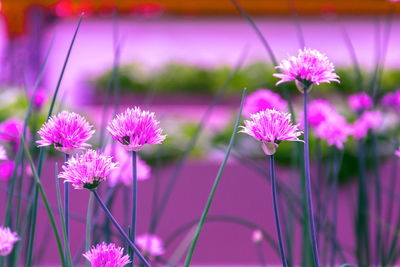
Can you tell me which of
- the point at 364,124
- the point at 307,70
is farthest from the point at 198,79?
the point at 307,70

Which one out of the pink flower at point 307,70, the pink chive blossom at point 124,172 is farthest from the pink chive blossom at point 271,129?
the pink chive blossom at point 124,172

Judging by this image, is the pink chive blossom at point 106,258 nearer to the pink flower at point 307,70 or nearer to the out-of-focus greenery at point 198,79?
the pink flower at point 307,70

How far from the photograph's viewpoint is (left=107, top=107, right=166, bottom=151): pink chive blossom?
0.33m

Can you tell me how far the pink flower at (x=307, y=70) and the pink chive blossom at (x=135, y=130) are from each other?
8cm

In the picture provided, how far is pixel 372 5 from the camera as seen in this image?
16.4 ft

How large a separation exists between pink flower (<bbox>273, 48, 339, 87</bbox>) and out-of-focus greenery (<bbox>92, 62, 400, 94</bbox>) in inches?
130

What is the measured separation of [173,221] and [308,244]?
903 mm

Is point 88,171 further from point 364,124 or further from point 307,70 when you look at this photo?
point 364,124

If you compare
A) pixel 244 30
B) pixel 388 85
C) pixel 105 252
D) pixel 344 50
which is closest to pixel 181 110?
pixel 388 85

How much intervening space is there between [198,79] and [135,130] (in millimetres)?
3662

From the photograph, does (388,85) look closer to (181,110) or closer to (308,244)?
(181,110)

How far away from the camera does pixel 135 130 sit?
333 millimetres

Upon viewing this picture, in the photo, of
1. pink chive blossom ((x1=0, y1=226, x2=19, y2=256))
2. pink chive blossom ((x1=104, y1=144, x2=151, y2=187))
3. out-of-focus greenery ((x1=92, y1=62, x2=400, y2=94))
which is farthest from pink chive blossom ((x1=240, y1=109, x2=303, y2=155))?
out-of-focus greenery ((x1=92, y1=62, x2=400, y2=94))

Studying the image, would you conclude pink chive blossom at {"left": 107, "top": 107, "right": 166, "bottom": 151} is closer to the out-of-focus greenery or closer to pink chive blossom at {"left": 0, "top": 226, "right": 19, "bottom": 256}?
pink chive blossom at {"left": 0, "top": 226, "right": 19, "bottom": 256}
